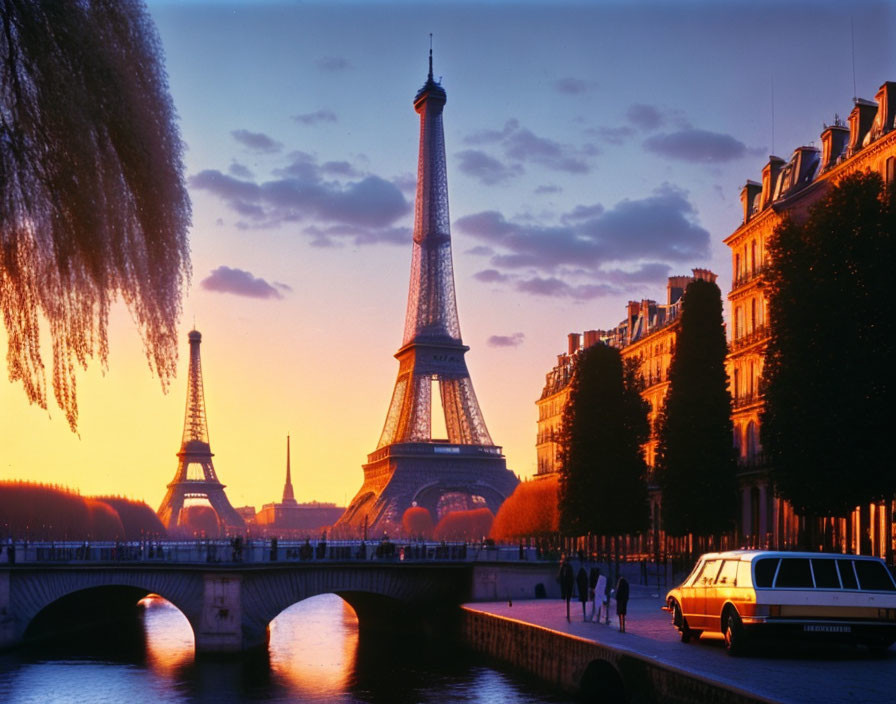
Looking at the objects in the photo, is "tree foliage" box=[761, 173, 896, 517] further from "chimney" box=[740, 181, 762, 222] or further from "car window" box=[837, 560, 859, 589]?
"chimney" box=[740, 181, 762, 222]

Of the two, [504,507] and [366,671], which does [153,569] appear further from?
[504,507]

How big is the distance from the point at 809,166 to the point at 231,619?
4140 centimetres

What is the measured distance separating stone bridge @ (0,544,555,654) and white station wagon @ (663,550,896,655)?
34.5 metres

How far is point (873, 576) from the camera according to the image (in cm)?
2920

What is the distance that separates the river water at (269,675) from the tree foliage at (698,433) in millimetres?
14415

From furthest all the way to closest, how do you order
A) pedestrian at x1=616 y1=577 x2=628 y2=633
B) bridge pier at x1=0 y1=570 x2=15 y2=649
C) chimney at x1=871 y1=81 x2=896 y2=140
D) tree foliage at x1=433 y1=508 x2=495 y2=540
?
1. tree foliage at x1=433 y1=508 x2=495 y2=540
2. chimney at x1=871 y1=81 x2=896 y2=140
3. bridge pier at x1=0 y1=570 x2=15 y2=649
4. pedestrian at x1=616 y1=577 x2=628 y2=633

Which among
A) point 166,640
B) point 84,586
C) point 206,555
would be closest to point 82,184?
point 84,586

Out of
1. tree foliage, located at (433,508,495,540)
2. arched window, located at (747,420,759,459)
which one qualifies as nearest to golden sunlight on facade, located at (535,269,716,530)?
arched window, located at (747,420,759,459)

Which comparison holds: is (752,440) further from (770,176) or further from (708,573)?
(708,573)

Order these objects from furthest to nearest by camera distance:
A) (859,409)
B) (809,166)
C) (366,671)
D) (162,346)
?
(809,166) → (366,671) → (859,409) → (162,346)

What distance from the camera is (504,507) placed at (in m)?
125

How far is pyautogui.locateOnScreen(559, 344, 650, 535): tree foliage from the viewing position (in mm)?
73938

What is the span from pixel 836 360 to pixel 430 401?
131043 millimetres

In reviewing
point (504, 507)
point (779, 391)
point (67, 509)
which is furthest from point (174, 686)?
point (67, 509)
